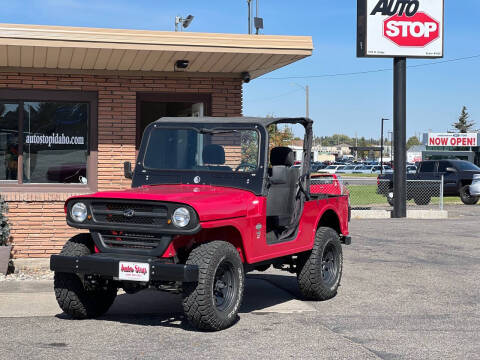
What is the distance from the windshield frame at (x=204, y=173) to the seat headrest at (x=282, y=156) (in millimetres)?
128

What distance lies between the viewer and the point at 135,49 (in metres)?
11.7

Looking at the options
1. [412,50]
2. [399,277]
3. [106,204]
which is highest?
[412,50]

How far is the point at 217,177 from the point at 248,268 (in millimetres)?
1018

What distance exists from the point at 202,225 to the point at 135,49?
5.41m

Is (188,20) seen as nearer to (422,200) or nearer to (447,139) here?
(422,200)

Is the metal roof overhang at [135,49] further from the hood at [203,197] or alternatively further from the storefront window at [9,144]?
the hood at [203,197]

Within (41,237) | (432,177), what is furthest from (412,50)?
(41,237)

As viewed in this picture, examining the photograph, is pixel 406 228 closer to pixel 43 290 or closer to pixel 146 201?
pixel 43 290

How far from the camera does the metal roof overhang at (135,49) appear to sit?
11375mm

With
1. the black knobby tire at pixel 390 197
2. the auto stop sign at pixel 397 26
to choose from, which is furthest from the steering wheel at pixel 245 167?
the black knobby tire at pixel 390 197

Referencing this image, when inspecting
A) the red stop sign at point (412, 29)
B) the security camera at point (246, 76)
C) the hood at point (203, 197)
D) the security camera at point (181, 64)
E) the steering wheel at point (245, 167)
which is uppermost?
the red stop sign at point (412, 29)

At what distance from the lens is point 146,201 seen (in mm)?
7188

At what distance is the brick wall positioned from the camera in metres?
12.6

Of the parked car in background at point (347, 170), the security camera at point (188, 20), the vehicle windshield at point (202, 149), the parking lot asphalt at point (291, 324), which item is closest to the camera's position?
the parking lot asphalt at point (291, 324)
